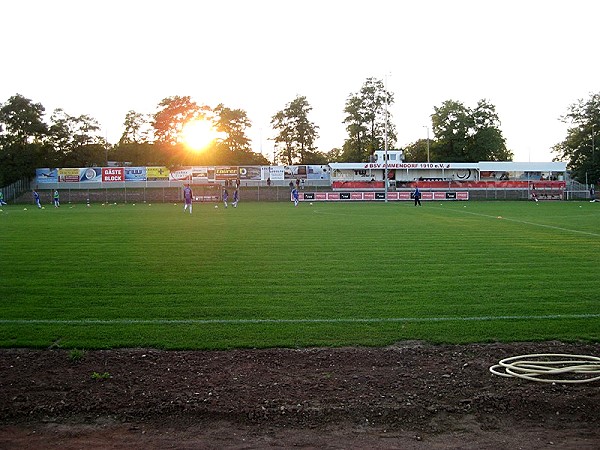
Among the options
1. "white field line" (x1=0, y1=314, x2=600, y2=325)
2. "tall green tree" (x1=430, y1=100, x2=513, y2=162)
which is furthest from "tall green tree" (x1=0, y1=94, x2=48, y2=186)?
"white field line" (x1=0, y1=314, x2=600, y2=325)

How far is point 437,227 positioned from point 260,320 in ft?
54.9

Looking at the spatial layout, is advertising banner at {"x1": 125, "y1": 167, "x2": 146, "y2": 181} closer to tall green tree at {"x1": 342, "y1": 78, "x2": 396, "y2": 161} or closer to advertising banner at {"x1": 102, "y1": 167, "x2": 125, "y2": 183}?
advertising banner at {"x1": 102, "y1": 167, "x2": 125, "y2": 183}

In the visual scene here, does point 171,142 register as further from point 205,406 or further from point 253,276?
point 205,406

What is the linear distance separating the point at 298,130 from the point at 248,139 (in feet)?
27.6

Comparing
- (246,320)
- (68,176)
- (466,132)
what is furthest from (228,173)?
(246,320)

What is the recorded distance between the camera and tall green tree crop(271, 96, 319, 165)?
3748 inches

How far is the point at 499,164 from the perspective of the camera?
78.9 meters

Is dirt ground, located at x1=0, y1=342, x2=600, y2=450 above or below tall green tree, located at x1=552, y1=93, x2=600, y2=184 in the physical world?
below

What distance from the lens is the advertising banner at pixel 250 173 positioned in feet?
230

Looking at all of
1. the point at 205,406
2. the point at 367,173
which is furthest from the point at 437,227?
the point at 367,173

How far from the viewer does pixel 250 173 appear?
232 ft

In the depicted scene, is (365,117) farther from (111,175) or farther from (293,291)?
(293,291)

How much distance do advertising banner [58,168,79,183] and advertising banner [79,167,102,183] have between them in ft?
1.74

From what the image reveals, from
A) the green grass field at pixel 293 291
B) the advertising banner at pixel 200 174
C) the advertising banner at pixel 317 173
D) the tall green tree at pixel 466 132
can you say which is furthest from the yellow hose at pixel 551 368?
the tall green tree at pixel 466 132
